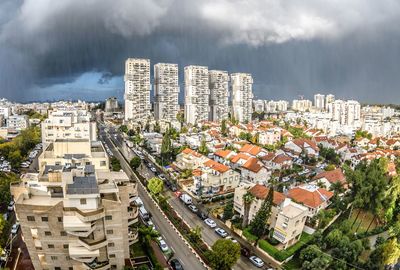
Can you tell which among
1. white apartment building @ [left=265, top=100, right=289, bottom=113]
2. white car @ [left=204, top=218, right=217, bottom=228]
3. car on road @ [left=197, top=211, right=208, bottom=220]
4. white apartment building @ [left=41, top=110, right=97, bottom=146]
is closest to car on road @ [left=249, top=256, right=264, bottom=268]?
white car @ [left=204, top=218, right=217, bottom=228]

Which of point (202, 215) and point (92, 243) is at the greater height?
point (92, 243)

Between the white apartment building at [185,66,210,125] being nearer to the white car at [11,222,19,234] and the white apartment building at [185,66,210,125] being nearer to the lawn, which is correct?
the lawn

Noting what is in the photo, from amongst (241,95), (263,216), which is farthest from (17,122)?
(263,216)

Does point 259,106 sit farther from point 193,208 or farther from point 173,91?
point 193,208

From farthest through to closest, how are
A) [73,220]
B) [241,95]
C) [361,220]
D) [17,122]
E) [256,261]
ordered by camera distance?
[241,95] → [17,122] → [361,220] → [256,261] → [73,220]

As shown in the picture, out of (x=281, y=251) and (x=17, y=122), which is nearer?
(x=281, y=251)

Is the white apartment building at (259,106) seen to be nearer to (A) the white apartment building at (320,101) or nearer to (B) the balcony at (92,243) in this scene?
(A) the white apartment building at (320,101)
